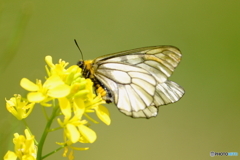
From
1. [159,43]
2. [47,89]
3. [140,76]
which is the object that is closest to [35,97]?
[47,89]

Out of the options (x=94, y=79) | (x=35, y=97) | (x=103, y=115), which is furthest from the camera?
(x=94, y=79)

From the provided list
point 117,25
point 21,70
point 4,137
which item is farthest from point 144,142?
point 4,137

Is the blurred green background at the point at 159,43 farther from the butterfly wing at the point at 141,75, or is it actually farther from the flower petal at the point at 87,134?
the flower petal at the point at 87,134

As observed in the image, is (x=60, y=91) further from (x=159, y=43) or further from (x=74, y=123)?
(x=159, y=43)

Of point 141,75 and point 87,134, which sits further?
point 141,75

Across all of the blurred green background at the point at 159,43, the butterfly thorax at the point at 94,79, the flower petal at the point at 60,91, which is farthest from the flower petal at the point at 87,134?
the blurred green background at the point at 159,43

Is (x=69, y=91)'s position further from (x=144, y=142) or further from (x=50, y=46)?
(x=144, y=142)
